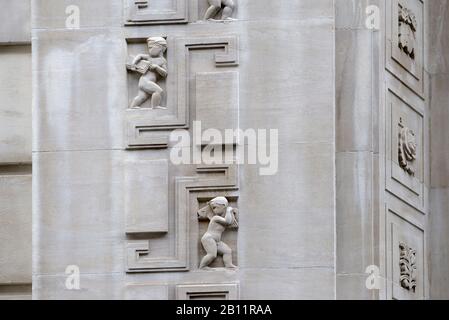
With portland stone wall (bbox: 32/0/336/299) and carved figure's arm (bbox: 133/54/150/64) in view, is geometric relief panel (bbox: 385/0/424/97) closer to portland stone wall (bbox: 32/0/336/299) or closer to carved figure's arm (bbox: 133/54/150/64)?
portland stone wall (bbox: 32/0/336/299)

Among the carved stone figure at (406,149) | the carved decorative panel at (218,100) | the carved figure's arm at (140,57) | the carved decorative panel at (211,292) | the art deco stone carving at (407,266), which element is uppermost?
the carved figure's arm at (140,57)

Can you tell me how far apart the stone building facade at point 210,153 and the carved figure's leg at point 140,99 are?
2cm

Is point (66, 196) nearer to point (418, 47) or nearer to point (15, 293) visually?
point (15, 293)

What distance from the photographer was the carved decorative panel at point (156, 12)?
32.0m

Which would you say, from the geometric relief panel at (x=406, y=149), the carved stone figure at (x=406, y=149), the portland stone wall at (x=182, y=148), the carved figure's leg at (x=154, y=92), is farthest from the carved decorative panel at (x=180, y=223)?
the carved stone figure at (x=406, y=149)

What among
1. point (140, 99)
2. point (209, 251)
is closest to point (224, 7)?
point (140, 99)

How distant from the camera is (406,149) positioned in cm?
3259

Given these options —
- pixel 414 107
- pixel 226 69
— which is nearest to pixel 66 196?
pixel 226 69

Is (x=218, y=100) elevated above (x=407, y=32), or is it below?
below

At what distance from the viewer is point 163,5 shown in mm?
32156

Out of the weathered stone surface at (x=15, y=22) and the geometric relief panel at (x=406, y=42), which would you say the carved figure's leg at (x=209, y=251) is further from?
the weathered stone surface at (x=15, y=22)

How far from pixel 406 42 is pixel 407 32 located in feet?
0.59

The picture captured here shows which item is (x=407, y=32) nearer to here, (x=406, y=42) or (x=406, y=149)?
(x=406, y=42)
